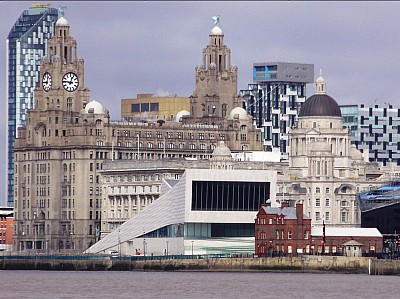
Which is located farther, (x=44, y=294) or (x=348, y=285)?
(x=348, y=285)

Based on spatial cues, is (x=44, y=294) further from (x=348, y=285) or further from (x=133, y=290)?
(x=348, y=285)

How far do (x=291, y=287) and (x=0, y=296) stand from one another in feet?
93.3

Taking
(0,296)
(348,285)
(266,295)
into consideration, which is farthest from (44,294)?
(348,285)

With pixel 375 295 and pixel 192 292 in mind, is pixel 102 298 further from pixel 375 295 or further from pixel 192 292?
pixel 375 295

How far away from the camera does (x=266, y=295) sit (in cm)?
18188

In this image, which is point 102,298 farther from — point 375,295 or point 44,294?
point 375,295

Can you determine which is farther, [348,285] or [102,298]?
[348,285]

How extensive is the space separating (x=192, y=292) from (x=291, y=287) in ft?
40.8

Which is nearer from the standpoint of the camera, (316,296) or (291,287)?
(316,296)

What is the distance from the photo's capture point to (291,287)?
7662 inches

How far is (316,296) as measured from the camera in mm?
180625

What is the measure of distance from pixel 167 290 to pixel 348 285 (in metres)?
18.8

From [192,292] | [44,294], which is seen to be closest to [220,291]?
[192,292]

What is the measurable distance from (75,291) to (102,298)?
1048cm
